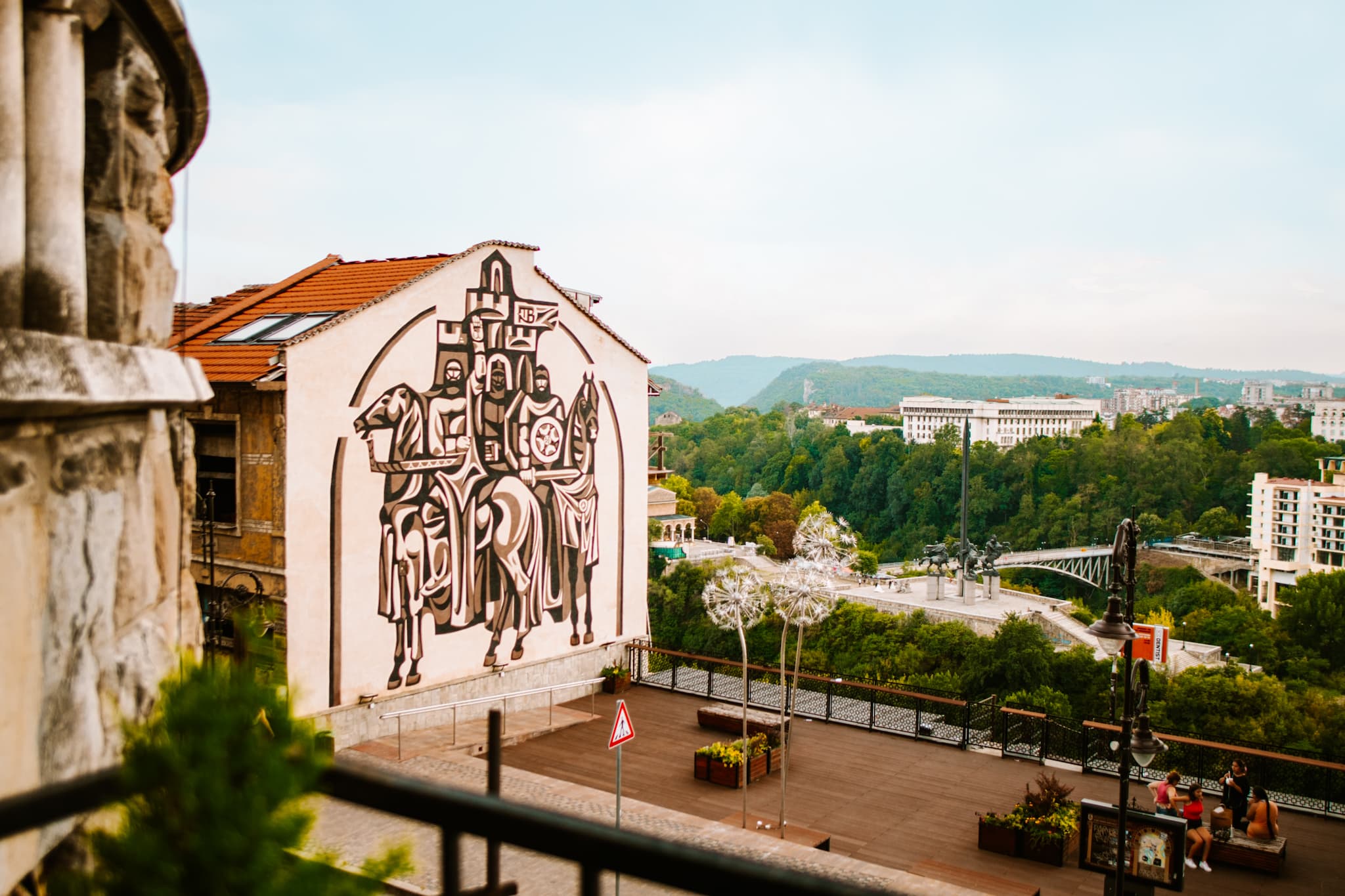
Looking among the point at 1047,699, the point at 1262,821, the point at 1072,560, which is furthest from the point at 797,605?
the point at 1072,560

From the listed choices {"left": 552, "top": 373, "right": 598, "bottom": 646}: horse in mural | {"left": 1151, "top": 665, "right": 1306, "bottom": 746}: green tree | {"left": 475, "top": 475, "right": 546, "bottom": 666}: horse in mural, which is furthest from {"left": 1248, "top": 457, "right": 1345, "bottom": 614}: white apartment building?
{"left": 475, "top": 475, "right": 546, "bottom": 666}: horse in mural

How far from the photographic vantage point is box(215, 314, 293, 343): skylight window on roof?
56.0ft

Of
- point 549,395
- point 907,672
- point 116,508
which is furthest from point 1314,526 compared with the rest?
point 116,508

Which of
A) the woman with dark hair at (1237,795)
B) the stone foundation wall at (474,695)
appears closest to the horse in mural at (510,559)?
the stone foundation wall at (474,695)

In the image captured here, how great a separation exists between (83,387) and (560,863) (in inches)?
Result: 337

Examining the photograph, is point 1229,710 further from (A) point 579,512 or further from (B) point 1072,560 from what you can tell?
(B) point 1072,560

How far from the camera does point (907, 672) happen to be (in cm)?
4416

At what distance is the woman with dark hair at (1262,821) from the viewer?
13336 mm

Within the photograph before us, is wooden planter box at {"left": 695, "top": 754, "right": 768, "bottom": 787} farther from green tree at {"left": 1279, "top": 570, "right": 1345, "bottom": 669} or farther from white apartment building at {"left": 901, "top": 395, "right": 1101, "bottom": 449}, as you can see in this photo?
white apartment building at {"left": 901, "top": 395, "right": 1101, "bottom": 449}

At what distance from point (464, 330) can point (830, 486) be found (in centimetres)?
8999

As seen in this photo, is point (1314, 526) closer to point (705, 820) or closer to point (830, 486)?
point (830, 486)

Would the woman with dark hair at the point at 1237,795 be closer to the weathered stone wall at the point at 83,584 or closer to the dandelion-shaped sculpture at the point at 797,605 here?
the dandelion-shaped sculpture at the point at 797,605

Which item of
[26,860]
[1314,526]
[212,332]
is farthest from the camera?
[1314,526]

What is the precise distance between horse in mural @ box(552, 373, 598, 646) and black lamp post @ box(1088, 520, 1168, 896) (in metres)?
11.5
